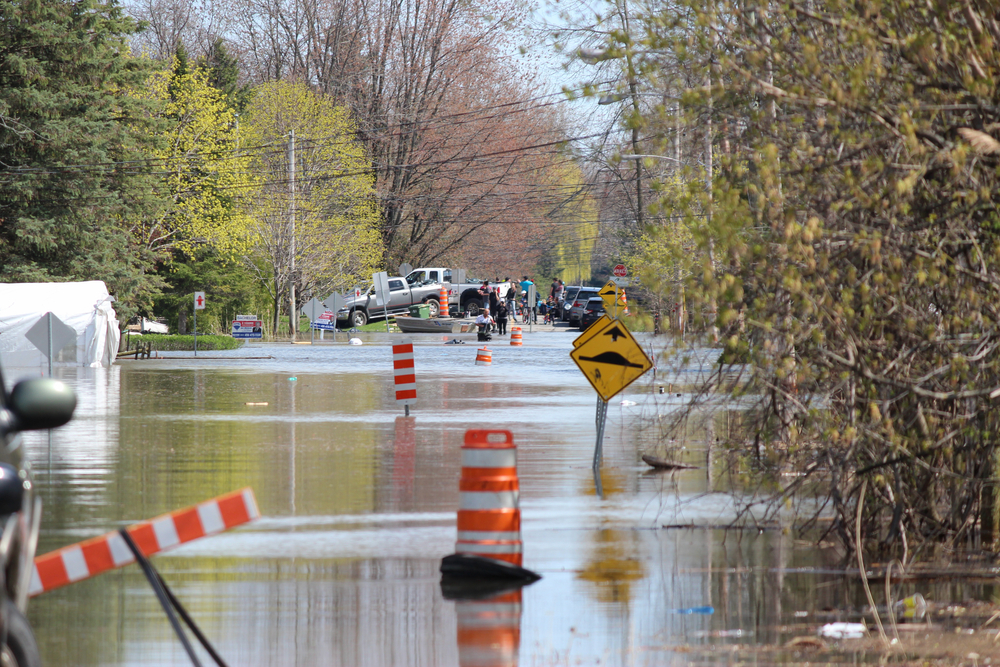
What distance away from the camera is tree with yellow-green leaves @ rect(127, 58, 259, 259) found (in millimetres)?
53688

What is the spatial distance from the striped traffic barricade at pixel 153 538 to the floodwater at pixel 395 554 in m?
0.59

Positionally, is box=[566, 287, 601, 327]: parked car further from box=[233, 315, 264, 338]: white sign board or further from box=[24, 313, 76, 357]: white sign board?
box=[24, 313, 76, 357]: white sign board

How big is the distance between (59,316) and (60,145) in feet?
24.8

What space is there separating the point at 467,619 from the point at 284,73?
6907 centimetres

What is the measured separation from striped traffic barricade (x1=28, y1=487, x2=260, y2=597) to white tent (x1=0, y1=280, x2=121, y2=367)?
29722 mm

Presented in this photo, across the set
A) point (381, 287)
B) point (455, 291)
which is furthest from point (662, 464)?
point (455, 291)

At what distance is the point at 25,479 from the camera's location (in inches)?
192

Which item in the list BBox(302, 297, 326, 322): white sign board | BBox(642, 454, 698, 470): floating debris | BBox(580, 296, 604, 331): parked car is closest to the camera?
BBox(642, 454, 698, 470): floating debris

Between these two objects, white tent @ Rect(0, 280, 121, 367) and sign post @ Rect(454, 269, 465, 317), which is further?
sign post @ Rect(454, 269, 465, 317)

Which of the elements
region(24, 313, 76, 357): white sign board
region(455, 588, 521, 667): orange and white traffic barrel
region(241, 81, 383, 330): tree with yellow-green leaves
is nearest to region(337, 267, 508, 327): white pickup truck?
region(241, 81, 383, 330): tree with yellow-green leaves

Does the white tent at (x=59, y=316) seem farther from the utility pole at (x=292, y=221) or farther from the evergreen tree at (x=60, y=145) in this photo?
the utility pole at (x=292, y=221)

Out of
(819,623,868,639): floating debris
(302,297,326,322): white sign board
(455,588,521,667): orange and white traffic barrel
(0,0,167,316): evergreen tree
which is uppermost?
(0,0,167,316): evergreen tree

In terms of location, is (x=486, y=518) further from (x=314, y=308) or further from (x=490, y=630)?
(x=314, y=308)

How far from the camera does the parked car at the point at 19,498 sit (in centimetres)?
448
